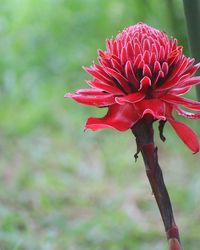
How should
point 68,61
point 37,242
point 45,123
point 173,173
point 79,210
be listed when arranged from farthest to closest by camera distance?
point 45,123 < point 68,61 < point 173,173 < point 79,210 < point 37,242

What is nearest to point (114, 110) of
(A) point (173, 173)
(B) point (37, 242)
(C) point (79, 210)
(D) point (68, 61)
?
(B) point (37, 242)

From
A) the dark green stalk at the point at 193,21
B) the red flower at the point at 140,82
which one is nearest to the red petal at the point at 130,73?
the red flower at the point at 140,82

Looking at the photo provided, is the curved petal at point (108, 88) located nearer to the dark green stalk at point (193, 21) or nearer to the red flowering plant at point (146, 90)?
the red flowering plant at point (146, 90)

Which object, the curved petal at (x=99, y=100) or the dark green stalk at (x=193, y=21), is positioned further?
the dark green stalk at (x=193, y=21)

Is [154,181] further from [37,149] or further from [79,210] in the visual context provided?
[37,149]

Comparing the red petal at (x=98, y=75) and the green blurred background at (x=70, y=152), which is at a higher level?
the green blurred background at (x=70, y=152)

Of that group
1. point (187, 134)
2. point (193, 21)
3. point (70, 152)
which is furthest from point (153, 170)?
point (70, 152)
